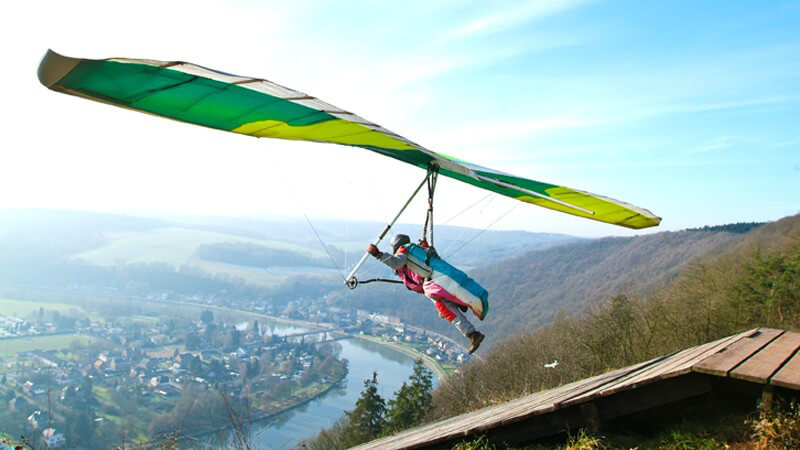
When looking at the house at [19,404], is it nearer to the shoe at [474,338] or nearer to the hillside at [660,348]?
the hillside at [660,348]

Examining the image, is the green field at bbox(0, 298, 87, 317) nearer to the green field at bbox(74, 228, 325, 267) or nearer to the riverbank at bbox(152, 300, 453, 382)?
the riverbank at bbox(152, 300, 453, 382)

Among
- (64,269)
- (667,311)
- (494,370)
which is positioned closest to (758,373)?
(667,311)

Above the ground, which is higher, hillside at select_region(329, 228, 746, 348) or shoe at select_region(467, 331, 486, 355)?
shoe at select_region(467, 331, 486, 355)

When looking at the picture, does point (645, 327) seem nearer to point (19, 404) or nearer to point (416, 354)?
point (416, 354)

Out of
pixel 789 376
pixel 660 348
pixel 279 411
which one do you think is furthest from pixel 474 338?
pixel 279 411

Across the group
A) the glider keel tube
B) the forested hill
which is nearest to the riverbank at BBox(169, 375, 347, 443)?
the forested hill

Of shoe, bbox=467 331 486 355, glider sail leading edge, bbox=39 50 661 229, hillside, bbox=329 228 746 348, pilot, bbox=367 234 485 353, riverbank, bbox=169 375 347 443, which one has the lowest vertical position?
riverbank, bbox=169 375 347 443

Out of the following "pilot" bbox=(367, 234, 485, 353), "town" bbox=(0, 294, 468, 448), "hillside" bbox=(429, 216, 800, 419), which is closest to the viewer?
"pilot" bbox=(367, 234, 485, 353)
